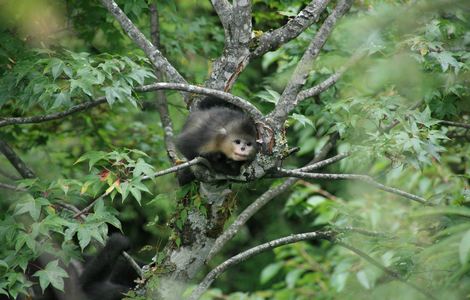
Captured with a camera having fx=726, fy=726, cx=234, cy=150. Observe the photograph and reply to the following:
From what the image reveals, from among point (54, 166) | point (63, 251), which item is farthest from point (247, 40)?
point (54, 166)

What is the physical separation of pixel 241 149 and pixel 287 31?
2.35ft

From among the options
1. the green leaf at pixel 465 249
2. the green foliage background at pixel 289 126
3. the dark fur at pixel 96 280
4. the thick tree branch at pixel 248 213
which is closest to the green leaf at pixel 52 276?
the green foliage background at pixel 289 126

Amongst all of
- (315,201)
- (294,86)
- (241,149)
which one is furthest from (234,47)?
(315,201)

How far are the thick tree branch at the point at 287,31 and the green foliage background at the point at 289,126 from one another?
0.30m

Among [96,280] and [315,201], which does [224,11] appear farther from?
[315,201]

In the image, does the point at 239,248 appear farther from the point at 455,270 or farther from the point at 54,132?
the point at 455,270

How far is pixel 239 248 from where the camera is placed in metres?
10.0

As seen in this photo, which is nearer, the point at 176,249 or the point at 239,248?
the point at 176,249

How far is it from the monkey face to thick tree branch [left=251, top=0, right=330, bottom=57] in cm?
51

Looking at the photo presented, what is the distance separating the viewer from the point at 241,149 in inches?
162

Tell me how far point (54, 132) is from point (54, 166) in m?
0.32

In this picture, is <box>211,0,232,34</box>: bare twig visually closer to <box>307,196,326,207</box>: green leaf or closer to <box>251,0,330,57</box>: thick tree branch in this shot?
<box>251,0,330,57</box>: thick tree branch

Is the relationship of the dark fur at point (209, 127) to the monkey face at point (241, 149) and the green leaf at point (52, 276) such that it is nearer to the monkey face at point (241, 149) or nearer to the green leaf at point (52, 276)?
the monkey face at point (241, 149)

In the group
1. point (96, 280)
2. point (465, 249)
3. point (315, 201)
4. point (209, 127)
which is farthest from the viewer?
point (315, 201)
